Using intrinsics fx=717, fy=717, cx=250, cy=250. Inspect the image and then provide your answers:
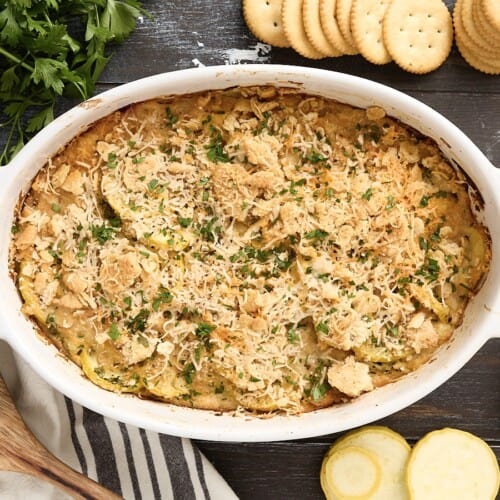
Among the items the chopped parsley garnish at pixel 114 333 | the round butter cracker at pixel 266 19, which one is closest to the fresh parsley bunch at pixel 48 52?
the round butter cracker at pixel 266 19

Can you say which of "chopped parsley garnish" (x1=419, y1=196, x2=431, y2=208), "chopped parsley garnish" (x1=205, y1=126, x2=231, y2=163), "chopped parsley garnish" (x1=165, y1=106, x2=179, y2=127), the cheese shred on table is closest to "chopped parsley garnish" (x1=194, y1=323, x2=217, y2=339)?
the cheese shred on table

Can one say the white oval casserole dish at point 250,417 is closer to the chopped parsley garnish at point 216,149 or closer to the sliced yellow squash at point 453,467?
the chopped parsley garnish at point 216,149

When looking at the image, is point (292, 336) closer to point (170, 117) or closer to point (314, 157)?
point (314, 157)

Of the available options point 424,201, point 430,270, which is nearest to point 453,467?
point 430,270

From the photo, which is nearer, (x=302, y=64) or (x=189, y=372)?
(x=189, y=372)

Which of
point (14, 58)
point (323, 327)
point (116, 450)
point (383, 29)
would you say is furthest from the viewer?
point (116, 450)

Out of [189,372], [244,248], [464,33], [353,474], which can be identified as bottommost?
[353,474]

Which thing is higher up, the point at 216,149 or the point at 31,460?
the point at 216,149

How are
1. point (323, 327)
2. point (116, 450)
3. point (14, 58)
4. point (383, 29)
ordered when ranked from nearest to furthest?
point (323, 327) → point (14, 58) → point (383, 29) → point (116, 450)
